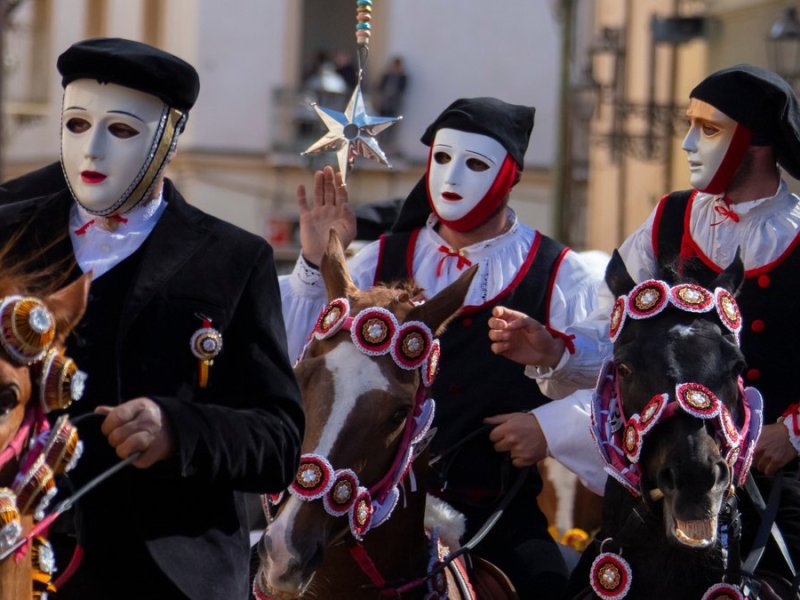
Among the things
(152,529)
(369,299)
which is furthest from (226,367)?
(369,299)

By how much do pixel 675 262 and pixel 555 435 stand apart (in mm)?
693

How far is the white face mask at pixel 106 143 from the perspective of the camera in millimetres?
4781

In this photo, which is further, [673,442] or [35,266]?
[673,442]

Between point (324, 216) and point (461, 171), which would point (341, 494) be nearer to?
point (324, 216)

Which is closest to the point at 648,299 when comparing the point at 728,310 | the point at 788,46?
the point at 728,310

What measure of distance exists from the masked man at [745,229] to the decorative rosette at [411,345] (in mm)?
415

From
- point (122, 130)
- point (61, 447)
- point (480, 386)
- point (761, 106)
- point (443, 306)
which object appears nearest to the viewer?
point (61, 447)

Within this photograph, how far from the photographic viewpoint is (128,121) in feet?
15.8

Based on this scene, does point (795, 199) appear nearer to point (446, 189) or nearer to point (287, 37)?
point (446, 189)

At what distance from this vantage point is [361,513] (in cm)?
543

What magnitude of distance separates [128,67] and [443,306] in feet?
4.55

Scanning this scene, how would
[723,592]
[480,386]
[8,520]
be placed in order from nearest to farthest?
[8,520] → [723,592] → [480,386]

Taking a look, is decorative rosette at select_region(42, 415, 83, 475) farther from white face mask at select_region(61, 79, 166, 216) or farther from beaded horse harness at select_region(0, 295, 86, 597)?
white face mask at select_region(61, 79, 166, 216)

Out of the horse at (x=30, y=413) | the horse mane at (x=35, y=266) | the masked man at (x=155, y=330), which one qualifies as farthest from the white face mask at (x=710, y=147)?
the horse at (x=30, y=413)
